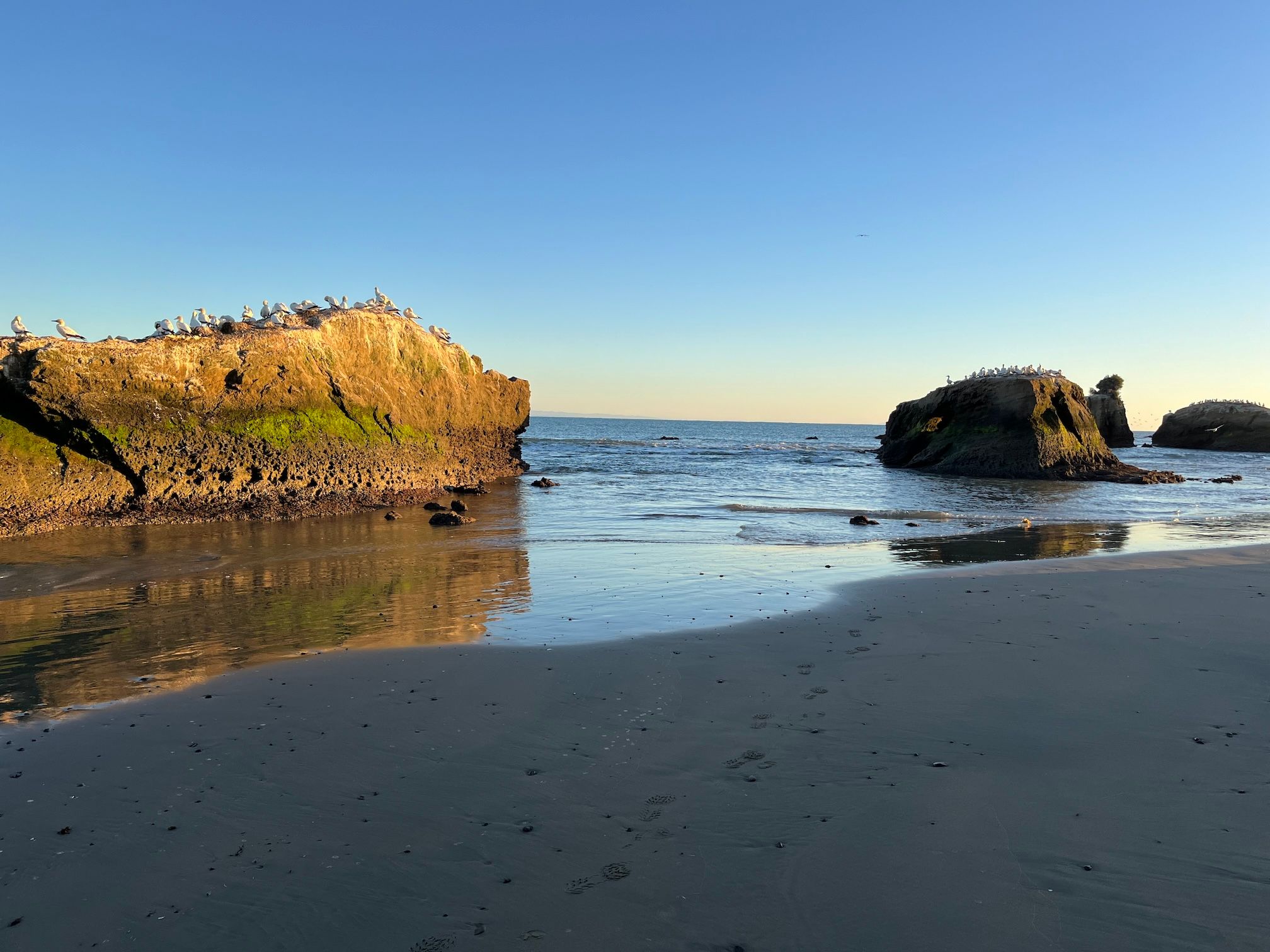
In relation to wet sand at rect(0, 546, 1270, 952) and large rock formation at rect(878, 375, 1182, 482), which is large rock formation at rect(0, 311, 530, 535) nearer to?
wet sand at rect(0, 546, 1270, 952)

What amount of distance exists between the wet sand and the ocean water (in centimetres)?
106

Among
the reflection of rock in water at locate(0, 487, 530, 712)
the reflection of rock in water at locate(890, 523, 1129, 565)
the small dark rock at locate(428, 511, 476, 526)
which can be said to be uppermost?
the small dark rock at locate(428, 511, 476, 526)

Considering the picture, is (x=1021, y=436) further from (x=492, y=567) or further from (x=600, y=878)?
(x=600, y=878)

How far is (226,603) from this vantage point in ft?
26.5

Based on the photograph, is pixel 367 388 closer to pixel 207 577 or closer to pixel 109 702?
pixel 207 577

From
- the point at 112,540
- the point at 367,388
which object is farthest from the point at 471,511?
the point at 112,540

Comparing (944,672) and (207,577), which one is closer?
(944,672)

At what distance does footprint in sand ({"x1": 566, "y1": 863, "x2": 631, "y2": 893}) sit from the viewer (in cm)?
292

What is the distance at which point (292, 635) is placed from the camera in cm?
673

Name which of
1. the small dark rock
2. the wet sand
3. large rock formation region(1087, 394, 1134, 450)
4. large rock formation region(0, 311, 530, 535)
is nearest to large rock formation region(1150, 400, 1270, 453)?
large rock formation region(1087, 394, 1134, 450)

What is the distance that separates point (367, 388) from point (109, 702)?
1416 centimetres

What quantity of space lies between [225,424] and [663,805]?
14.4 metres

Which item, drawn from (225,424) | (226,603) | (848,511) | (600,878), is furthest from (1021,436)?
(600,878)

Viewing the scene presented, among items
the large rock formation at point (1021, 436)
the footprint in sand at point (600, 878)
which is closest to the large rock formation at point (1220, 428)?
the large rock formation at point (1021, 436)
